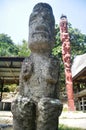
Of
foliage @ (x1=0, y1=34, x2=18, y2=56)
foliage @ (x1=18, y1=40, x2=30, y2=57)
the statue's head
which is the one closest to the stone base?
the statue's head

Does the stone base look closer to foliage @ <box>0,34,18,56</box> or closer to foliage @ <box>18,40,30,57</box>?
foliage @ <box>18,40,30,57</box>

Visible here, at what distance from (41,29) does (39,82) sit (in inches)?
38.5

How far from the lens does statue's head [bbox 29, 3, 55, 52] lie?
429cm

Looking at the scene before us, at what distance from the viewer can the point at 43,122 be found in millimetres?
3771

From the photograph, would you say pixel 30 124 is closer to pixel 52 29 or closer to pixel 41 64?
pixel 41 64

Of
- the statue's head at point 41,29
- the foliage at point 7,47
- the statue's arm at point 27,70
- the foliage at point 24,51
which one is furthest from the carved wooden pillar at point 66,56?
the foliage at point 7,47

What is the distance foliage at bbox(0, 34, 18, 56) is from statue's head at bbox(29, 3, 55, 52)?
3689 centimetres

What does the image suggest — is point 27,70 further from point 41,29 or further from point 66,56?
point 66,56

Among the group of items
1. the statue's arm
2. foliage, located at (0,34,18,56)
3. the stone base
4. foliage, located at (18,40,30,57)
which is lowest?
the stone base

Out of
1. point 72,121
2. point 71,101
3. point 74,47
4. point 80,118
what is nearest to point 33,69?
point 72,121

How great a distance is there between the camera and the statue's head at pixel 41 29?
4.29 meters

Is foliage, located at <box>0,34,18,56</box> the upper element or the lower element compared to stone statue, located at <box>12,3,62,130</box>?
upper

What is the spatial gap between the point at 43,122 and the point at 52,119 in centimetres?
16

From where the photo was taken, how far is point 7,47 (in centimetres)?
4556
